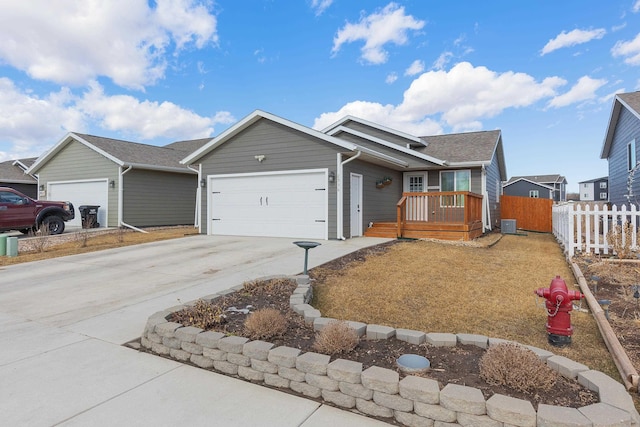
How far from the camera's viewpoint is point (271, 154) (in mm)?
11898

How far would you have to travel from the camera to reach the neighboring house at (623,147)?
39.8ft

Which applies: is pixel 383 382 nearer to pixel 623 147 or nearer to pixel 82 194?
pixel 623 147

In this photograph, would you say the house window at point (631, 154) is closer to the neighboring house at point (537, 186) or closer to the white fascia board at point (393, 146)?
the white fascia board at point (393, 146)

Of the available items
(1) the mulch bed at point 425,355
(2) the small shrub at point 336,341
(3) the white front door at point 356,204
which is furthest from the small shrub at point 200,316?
(3) the white front door at point 356,204

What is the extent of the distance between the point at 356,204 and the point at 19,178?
20565 mm

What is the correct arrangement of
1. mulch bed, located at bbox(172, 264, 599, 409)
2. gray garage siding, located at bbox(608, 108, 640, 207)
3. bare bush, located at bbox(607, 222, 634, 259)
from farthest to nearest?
gray garage siding, located at bbox(608, 108, 640, 207)
bare bush, located at bbox(607, 222, 634, 259)
mulch bed, located at bbox(172, 264, 599, 409)

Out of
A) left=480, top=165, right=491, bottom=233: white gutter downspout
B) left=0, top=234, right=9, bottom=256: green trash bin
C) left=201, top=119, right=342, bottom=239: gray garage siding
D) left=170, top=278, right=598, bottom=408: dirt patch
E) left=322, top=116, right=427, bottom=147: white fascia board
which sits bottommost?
left=170, top=278, right=598, bottom=408: dirt patch

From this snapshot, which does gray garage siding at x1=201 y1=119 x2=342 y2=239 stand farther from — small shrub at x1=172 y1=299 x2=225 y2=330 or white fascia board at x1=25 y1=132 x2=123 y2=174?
small shrub at x1=172 y1=299 x2=225 y2=330

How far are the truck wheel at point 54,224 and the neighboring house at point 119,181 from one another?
6.94 feet

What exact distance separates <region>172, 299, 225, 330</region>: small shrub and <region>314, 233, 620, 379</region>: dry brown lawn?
1354 millimetres

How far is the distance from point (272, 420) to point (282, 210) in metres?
9.50

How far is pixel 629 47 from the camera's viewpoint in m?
12.0

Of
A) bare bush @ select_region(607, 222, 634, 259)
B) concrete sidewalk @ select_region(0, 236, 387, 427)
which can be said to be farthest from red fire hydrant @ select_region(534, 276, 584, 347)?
bare bush @ select_region(607, 222, 634, 259)

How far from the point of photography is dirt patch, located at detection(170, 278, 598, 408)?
237 cm
